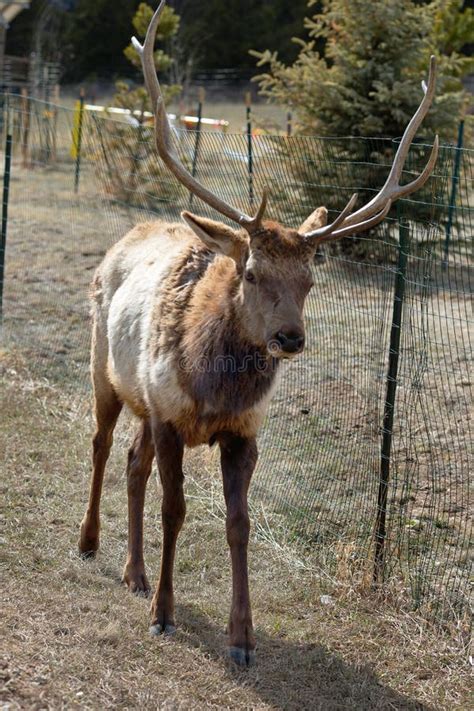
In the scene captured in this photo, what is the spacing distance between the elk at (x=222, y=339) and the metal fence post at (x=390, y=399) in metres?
0.36

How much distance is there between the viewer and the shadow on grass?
447cm

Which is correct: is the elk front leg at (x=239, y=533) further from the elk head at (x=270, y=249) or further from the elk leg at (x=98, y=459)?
the elk leg at (x=98, y=459)

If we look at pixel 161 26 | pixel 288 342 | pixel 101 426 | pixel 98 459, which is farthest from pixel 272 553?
pixel 161 26

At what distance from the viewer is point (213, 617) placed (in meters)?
5.19

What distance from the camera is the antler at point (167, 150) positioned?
489 centimetres

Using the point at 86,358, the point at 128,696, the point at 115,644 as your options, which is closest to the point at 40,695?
the point at 128,696

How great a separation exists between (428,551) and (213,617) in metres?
1.33

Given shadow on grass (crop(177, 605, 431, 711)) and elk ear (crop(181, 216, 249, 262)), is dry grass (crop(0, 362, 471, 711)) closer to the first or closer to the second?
shadow on grass (crop(177, 605, 431, 711))

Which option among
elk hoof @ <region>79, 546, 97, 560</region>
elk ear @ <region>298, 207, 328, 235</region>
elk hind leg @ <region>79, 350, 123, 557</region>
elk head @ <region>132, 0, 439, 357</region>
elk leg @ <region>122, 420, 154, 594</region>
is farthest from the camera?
elk hind leg @ <region>79, 350, 123, 557</region>

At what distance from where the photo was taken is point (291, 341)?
4551 mm

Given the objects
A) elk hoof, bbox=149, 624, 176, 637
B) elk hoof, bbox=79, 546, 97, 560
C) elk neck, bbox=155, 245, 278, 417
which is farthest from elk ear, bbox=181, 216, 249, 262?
elk hoof, bbox=79, 546, 97, 560

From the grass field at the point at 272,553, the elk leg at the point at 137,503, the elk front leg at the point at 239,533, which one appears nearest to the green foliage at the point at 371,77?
the grass field at the point at 272,553

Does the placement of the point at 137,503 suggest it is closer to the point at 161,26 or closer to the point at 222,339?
the point at 222,339

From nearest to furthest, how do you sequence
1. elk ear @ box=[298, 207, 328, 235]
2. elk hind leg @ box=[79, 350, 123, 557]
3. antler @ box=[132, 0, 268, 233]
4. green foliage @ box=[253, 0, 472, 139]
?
antler @ box=[132, 0, 268, 233], elk ear @ box=[298, 207, 328, 235], elk hind leg @ box=[79, 350, 123, 557], green foliage @ box=[253, 0, 472, 139]
